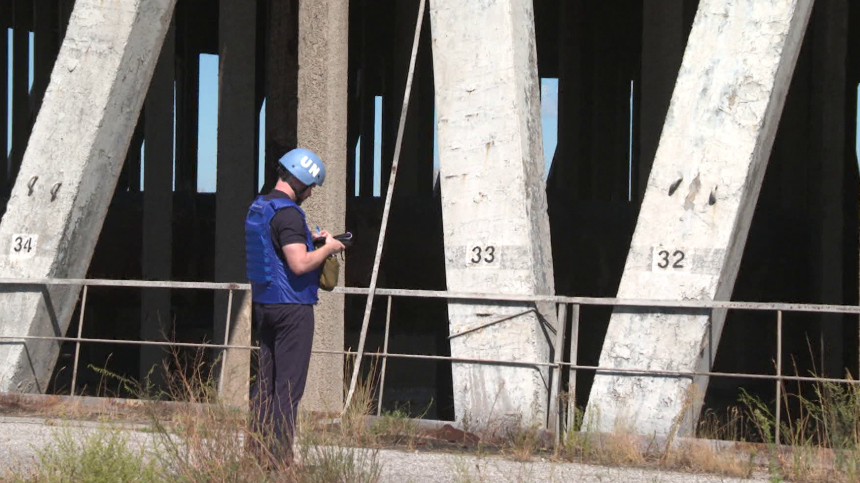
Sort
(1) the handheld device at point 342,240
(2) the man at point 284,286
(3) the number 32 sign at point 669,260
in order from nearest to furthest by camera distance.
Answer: (2) the man at point 284,286 < (1) the handheld device at point 342,240 < (3) the number 32 sign at point 669,260

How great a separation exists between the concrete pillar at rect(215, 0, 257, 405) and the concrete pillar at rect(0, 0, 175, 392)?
5239mm

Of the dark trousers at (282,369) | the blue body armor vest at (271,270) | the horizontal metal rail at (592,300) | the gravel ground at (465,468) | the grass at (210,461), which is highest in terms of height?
the blue body armor vest at (271,270)

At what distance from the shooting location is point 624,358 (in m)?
7.75

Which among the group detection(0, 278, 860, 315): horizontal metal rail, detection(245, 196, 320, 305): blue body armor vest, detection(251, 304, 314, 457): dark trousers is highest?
detection(245, 196, 320, 305): blue body armor vest

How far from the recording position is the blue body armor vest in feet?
17.7

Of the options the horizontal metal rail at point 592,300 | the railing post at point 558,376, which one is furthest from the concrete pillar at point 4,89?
the railing post at point 558,376

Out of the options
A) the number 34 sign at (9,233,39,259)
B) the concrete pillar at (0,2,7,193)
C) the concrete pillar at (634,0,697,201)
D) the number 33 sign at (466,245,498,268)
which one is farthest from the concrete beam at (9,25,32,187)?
the number 33 sign at (466,245,498,268)

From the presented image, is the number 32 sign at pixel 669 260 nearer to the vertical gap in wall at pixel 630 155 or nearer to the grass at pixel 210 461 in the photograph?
the grass at pixel 210 461

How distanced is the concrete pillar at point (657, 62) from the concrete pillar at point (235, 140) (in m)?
5.45

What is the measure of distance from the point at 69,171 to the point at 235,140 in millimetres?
5730

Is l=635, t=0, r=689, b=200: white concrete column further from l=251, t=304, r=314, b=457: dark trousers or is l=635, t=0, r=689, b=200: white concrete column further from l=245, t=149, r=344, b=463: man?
l=251, t=304, r=314, b=457: dark trousers

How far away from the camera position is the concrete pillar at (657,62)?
13.8 meters

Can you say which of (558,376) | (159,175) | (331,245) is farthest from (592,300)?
(159,175)

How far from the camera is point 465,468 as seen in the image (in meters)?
5.34
